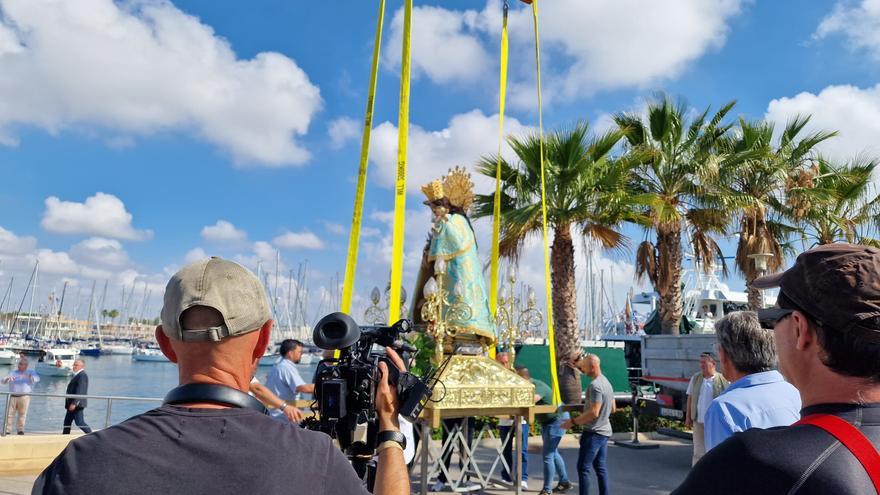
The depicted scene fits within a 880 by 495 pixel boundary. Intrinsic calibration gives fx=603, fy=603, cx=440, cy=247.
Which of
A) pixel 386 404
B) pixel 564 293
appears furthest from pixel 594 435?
pixel 564 293

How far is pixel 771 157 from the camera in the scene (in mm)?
13969

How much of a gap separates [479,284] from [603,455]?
2.49m

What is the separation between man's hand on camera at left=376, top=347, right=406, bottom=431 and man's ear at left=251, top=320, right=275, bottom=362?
48 cm

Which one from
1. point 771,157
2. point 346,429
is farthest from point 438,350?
point 771,157

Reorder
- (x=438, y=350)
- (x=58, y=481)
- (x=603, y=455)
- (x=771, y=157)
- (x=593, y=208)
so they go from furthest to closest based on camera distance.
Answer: (x=771, y=157) → (x=593, y=208) → (x=438, y=350) → (x=603, y=455) → (x=58, y=481)

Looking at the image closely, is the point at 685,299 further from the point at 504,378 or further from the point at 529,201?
the point at 504,378

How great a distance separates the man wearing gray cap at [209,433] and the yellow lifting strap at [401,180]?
5631 mm

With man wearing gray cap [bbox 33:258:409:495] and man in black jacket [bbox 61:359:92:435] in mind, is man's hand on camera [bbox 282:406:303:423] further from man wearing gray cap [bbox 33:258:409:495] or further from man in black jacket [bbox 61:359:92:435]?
man in black jacket [bbox 61:359:92:435]

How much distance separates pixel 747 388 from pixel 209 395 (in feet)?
6.47

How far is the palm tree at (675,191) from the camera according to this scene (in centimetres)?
1359

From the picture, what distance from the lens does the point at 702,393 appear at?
18.3 ft

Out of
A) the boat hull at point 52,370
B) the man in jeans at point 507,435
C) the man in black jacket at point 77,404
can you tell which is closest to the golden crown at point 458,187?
the man in jeans at point 507,435

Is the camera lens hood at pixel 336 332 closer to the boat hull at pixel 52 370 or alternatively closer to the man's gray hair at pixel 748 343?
the man's gray hair at pixel 748 343

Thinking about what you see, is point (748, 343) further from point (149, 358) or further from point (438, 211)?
point (149, 358)
